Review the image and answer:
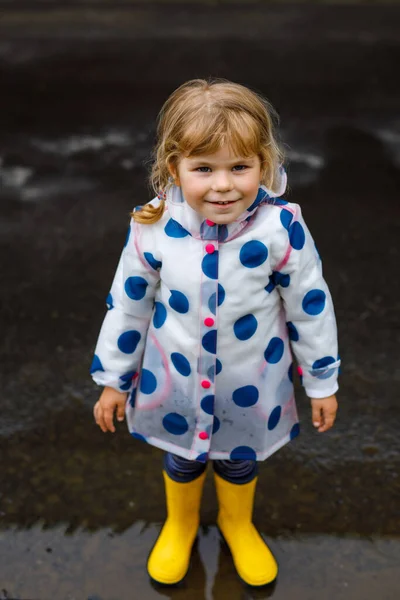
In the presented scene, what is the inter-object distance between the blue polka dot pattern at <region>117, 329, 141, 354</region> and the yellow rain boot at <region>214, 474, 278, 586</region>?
0.50 meters

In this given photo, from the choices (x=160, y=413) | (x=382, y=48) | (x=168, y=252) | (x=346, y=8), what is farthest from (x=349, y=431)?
(x=346, y=8)

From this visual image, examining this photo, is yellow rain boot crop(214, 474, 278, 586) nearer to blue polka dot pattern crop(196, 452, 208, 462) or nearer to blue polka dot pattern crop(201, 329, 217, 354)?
blue polka dot pattern crop(196, 452, 208, 462)

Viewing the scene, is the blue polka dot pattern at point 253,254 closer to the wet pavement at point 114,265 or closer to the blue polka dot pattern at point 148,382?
the blue polka dot pattern at point 148,382

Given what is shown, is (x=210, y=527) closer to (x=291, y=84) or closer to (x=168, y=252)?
(x=168, y=252)

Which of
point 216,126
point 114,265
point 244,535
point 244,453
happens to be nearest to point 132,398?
point 244,453

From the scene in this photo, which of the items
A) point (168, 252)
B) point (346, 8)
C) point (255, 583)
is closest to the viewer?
point (168, 252)

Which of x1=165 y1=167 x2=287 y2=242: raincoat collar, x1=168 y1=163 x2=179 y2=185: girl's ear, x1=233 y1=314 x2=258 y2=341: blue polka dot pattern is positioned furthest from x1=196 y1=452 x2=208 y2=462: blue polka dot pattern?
x1=168 y1=163 x2=179 y2=185: girl's ear

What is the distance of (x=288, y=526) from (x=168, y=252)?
1049 millimetres

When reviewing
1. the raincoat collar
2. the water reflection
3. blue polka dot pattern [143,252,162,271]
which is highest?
the raincoat collar

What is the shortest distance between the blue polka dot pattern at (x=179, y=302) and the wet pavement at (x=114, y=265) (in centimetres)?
85

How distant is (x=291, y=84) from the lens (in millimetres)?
5227

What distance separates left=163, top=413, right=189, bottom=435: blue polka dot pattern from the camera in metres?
2.22

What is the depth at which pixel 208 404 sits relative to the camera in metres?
2.16

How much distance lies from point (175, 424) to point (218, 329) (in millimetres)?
316
